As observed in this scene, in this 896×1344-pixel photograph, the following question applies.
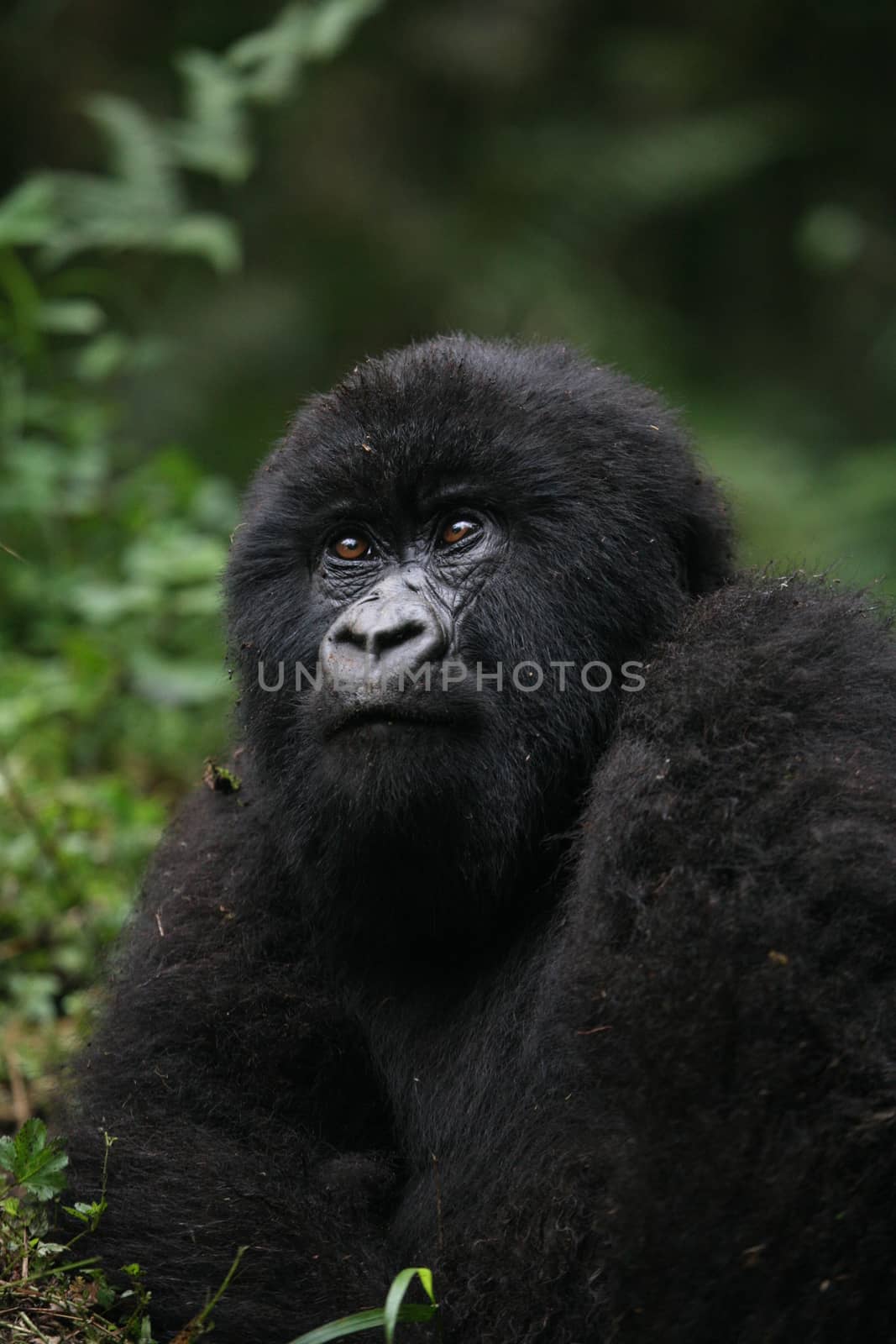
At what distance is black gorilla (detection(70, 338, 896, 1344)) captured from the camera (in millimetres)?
2359

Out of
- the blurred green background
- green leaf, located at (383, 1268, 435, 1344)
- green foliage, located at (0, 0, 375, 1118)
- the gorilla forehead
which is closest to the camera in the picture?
green leaf, located at (383, 1268, 435, 1344)

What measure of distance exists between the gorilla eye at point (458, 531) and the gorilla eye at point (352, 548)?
0.20 m

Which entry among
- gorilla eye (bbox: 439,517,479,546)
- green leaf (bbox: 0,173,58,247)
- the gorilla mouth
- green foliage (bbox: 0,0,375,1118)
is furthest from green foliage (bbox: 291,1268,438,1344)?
green leaf (bbox: 0,173,58,247)

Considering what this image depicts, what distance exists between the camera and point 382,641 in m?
3.15

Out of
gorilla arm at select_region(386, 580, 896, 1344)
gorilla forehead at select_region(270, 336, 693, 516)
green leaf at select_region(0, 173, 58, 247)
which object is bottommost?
gorilla arm at select_region(386, 580, 896, 1344)

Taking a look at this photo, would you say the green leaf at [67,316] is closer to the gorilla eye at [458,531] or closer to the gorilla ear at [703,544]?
the gorilla eye at [458,531]

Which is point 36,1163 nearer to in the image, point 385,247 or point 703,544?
point 703,544

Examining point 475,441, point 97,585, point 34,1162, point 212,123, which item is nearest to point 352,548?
point 475,441

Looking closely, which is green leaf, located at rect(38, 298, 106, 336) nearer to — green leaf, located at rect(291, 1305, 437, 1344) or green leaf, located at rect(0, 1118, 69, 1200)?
green leaf, located at rect(0, 1118, 69, 1200)

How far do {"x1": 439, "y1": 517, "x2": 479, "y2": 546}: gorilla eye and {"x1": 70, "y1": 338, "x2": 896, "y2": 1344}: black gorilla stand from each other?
0.02 metres

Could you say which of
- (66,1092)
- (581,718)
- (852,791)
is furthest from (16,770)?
(852,791)

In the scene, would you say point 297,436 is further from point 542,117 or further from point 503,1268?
point 542,117

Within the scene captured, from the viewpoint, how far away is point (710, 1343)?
7.66 feet

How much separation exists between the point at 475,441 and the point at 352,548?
1.30 ft
